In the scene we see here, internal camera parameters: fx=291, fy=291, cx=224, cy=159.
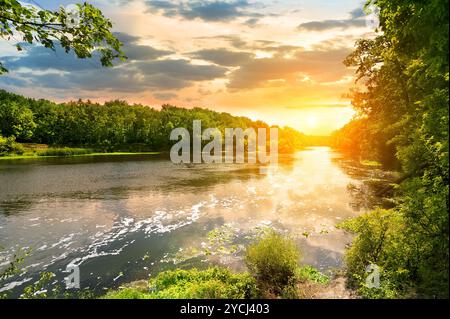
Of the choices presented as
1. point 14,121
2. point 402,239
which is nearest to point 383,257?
point 402,239

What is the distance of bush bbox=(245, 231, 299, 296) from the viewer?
13289 millimetres

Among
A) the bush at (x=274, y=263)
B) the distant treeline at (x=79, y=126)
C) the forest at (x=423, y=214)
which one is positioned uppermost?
the distant treeline at (x=79, y=126)

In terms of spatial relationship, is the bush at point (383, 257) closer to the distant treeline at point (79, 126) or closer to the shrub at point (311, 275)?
the shrub at point (311, 275)

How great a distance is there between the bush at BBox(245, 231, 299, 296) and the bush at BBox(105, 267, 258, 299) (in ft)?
2.30

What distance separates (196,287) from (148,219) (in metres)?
16.3

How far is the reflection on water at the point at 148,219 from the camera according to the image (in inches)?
715

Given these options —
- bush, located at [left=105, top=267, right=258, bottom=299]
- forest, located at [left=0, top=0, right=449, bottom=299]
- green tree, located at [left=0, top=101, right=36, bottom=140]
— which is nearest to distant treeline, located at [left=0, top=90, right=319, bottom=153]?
green tree, located at [left=0, top=101, right=36, bottom=140]

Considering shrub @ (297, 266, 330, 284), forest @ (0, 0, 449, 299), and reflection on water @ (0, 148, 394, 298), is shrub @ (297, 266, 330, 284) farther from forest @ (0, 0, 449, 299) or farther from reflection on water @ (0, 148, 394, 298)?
reflection on water @ (0, 148, 394, 298)

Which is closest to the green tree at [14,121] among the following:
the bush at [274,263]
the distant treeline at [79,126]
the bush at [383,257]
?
the distant treeline at [79,126]

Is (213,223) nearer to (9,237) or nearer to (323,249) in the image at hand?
(323,249)

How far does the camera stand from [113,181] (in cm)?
4778

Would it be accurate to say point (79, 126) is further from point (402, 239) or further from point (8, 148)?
point (402, 239)

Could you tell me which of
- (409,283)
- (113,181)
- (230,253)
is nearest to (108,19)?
(409,283)

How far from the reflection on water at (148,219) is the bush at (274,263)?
3.50 m
